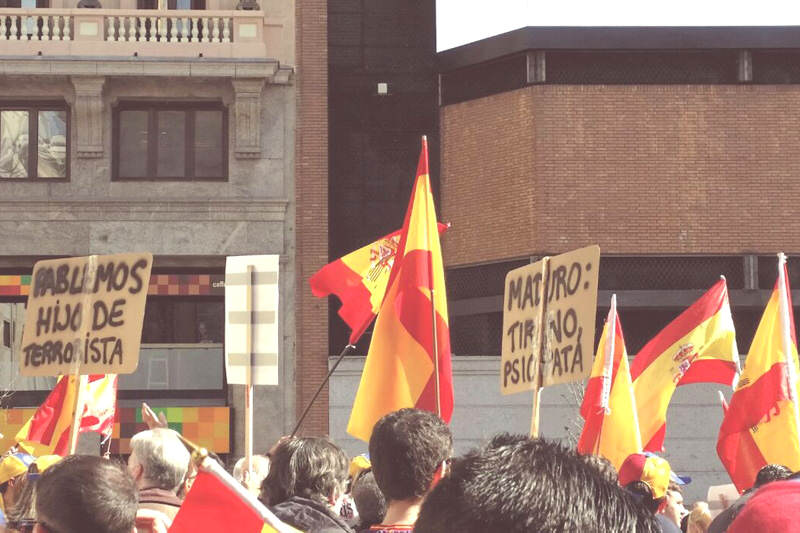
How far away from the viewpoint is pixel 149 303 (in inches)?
1010

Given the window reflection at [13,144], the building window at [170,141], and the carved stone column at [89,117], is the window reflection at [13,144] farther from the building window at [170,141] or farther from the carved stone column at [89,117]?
the building window at [170,141]

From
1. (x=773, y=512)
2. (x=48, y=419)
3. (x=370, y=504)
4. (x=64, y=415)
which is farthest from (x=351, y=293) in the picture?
(x=773, y=512)

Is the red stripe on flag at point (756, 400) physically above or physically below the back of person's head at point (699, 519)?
above

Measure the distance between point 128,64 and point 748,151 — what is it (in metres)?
11.1

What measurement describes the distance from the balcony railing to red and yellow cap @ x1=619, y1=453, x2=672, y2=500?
19870mm

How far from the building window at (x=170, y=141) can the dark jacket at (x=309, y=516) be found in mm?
21151

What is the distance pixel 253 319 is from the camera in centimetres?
1060

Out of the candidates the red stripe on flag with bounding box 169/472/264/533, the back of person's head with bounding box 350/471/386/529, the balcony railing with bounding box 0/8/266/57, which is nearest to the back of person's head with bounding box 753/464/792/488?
the back of person's head with bounding box 350/471/386/529

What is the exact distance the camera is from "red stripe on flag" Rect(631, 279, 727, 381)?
14.2 meters

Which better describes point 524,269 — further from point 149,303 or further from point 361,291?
point 149,303

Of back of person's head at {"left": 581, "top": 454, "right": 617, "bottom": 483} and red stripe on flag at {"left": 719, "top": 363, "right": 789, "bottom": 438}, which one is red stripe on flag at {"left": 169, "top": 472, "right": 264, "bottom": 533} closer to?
back of person's head at {"left": 581, "top": 454, "right": 617, "bottom": 483}

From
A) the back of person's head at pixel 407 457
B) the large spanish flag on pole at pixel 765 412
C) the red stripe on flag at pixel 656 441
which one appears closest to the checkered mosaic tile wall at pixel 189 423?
the red stripe on flag at pixel 656 441

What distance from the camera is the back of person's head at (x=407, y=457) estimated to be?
455 centimetres

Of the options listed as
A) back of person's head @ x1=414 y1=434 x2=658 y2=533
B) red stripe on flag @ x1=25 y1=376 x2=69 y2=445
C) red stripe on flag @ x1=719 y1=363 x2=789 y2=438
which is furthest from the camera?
red stripe on flag @ x1=25 y1=376 x2=69 y2=445
